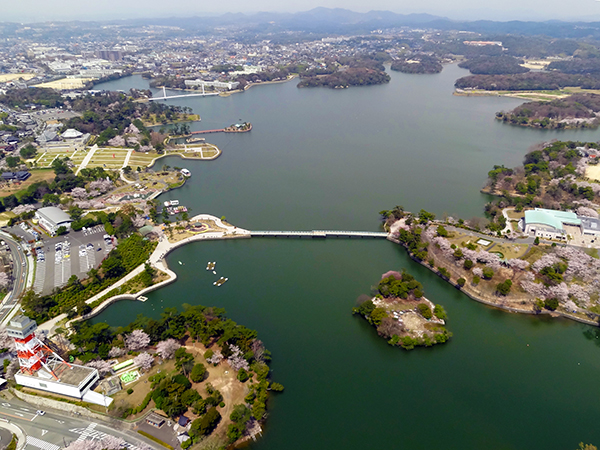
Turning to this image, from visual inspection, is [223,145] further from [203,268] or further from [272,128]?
[203,268]

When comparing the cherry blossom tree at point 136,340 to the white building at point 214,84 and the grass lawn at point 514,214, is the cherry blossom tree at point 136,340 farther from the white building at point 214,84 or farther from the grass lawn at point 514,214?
the white building at point 214,84

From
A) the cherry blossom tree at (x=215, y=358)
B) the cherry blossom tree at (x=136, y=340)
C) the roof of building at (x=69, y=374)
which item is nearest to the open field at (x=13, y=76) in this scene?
the cherry blossom tree at (x=136, y=340)

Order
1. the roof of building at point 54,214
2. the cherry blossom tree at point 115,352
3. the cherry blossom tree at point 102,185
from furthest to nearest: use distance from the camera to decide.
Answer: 1. the cherry blossom tree at point 102,185
2. the roof of building at point 54,214
3. the cherry blossom tree at point 115,352

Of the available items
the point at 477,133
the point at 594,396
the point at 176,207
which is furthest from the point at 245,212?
the point at 477,133

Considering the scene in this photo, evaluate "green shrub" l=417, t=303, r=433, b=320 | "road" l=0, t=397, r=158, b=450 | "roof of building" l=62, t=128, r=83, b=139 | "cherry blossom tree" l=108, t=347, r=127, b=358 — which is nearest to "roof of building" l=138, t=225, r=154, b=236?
"cherry blossom tree" l=108, t=347, r=127, b=358

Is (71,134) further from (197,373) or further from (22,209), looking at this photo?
(197,373)
